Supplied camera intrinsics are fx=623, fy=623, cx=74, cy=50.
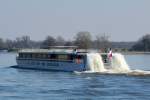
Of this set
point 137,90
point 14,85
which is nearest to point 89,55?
point 14,85

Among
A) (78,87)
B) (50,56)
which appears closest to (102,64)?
(50,56)

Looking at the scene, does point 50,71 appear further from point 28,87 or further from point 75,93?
point 75,93

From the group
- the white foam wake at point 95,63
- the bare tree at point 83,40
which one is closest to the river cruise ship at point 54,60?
the white foam wake at point 95,63

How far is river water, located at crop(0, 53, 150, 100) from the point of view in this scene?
53.6 metres

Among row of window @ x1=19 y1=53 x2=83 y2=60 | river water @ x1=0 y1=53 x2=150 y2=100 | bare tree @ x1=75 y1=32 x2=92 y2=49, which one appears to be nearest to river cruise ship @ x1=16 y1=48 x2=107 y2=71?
row of window @ x1=19 y1=53 x2=83 y2=60

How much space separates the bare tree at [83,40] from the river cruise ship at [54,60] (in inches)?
2237

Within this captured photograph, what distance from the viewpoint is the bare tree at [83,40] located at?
520 feet

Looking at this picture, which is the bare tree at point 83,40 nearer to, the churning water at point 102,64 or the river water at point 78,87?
the churning water at point 102,64

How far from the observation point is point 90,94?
184 ft

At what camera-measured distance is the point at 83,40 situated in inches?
6516

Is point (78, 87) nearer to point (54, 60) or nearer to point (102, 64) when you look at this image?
point (102, 64)

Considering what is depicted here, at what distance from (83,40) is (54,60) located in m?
74.7

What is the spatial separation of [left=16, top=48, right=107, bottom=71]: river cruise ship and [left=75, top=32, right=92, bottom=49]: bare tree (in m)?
56.8

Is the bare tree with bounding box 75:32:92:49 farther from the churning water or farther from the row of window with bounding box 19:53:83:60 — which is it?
the churning water
